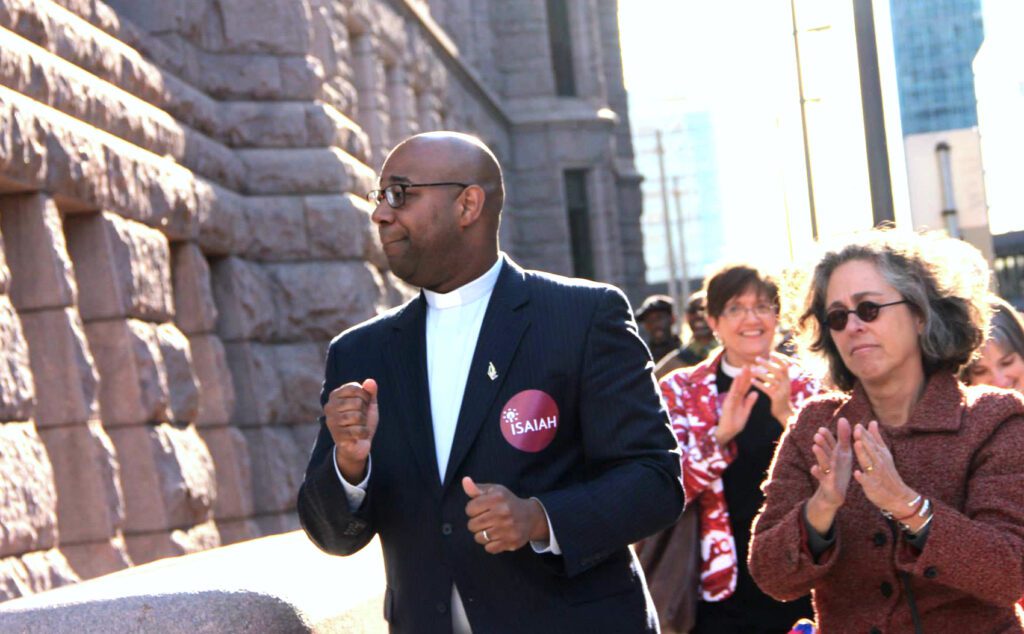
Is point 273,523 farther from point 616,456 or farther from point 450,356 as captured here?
point 616,456

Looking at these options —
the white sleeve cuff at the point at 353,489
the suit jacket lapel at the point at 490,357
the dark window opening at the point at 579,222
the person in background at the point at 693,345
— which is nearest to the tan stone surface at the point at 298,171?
the person in background at the point at 693,345

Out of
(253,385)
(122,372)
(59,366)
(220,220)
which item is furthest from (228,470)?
(59,366)

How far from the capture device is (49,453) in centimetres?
948

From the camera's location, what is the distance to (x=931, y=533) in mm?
4043

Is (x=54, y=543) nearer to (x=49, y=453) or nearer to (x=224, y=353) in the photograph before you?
(x=49, y=453)

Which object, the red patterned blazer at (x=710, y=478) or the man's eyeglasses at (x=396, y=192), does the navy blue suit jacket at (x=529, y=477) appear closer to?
the man's eyeglasses at (x=396, y=192)

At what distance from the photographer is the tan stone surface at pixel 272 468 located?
12742 millimetres

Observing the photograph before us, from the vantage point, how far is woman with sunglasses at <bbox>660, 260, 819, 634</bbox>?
20.5 ft

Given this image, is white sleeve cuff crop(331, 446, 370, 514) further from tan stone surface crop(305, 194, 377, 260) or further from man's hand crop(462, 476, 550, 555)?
tan stone surface crop(305, 194, 377, 260)

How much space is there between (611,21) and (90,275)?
100 ft

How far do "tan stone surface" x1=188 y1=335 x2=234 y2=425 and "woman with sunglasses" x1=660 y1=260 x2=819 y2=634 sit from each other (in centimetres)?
590

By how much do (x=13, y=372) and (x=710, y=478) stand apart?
12.2 feet

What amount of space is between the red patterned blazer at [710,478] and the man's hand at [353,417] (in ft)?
8.21

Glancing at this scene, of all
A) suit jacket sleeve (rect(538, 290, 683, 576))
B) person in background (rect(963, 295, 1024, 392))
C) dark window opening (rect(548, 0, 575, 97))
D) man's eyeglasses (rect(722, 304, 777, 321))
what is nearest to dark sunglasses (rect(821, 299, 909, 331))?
suit jacket sleeve (rect(538, 290, 683, 576))
